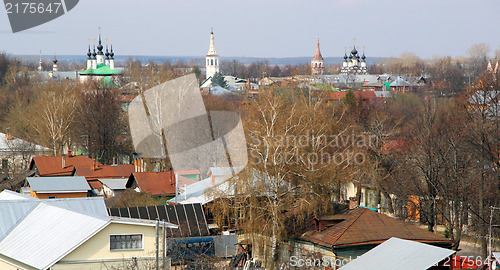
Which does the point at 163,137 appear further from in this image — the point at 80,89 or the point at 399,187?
the point at 80,89

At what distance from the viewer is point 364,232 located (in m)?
17.4

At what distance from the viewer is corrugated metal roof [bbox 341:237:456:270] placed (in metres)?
11.0

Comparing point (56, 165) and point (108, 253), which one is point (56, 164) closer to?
point (56, 165)

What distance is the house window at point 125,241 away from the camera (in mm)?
14391

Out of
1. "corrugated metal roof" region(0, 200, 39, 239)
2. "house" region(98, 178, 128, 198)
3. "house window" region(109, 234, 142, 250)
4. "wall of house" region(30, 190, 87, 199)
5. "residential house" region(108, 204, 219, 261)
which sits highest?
"corrugated metal roof" region(0, 200, 39, 239)

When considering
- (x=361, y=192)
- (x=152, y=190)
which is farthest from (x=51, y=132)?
(x=361, y=192)

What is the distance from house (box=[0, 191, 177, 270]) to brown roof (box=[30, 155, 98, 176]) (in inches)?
759

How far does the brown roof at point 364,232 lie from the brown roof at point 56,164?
19.2m

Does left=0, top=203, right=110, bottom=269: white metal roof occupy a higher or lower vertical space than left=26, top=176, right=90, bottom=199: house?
higher

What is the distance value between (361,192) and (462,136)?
815 cm

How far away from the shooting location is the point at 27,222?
14.9m

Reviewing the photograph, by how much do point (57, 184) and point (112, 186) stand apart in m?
2.65

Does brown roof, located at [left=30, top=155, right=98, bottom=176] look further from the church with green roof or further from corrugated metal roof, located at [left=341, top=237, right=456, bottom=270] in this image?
the church with green roof

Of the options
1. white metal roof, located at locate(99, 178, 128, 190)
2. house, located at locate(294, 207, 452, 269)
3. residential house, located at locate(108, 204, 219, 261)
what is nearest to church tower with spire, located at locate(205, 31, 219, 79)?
white metal roof, located at locate(99, 178, 128, 190)
